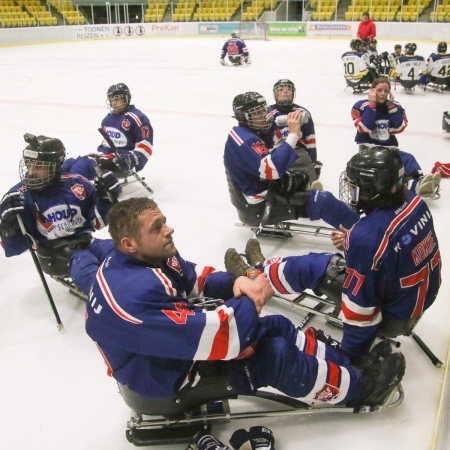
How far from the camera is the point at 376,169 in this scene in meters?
1.97

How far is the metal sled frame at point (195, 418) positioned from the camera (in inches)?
75.8

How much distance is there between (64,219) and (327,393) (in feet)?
5.81

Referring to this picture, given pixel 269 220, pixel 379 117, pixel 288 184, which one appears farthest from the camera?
pixel 379 117

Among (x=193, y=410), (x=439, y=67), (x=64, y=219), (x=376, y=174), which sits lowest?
(x=193, y=410)


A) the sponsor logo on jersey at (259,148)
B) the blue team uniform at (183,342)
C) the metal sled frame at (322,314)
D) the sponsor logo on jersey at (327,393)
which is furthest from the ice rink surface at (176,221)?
the sponsor logo on jersey at (259,148)

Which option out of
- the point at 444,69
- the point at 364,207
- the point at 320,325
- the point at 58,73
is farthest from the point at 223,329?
the point at 58,73

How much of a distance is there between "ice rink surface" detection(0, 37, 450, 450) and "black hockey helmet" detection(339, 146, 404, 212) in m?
0.89

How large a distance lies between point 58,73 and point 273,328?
1229cm

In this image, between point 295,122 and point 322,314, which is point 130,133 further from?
point 322,314

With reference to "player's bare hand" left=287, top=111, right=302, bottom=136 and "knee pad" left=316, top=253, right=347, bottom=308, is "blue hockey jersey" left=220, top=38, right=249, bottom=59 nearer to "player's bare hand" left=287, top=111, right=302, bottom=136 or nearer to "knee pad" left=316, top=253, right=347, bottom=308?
"player's bare hand" left=287, top=111, right=302, bottom=136

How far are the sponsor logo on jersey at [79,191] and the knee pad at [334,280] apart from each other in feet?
4.82

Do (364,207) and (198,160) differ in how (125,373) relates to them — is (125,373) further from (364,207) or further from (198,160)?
(198,160)

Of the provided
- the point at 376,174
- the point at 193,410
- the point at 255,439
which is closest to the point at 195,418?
the point at 193,410

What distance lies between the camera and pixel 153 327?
1.55 m
